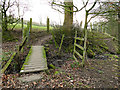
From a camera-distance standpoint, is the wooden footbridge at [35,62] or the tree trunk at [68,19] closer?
the wooden footbridge at [35,62]

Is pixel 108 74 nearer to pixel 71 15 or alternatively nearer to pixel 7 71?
pixel 7 71

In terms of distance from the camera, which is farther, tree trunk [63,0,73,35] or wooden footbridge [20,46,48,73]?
tree trunk [63,0,73,35]

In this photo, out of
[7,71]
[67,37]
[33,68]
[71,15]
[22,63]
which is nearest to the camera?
[7,71]

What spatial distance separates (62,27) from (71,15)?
1691mm

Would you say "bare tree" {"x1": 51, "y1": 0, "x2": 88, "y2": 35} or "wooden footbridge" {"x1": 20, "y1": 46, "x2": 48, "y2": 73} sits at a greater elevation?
"bare tree" {"x1": 51, "y1": 0, "x2": 88, "y2": 35}

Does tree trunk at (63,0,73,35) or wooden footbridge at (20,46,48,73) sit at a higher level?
tree trunk at (63,0,73,35)

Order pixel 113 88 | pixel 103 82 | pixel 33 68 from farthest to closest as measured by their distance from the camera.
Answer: pixel 33 68 < pixel 103 82 < pixel 113 88

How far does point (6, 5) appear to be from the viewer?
30.9 ft

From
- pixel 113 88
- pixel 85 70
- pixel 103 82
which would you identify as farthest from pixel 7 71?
pixel 113 88

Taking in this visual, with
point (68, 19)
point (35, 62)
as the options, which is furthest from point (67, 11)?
point (35, 62)

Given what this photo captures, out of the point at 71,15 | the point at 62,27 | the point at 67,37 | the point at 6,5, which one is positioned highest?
the point at 6,5

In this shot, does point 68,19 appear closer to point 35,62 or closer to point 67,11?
point 67,11

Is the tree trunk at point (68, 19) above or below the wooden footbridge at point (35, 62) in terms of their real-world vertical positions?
above

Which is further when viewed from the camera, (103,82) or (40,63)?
(40,63)
